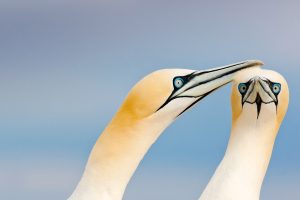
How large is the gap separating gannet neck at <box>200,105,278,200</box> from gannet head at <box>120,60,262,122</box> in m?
0.61

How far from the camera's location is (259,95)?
13.8m

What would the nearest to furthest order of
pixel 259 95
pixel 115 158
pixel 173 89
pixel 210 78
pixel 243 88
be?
pixel 115 158 < pixel 173 89 < pixel 259 95 < pixel 243 88 < pixel 210 78

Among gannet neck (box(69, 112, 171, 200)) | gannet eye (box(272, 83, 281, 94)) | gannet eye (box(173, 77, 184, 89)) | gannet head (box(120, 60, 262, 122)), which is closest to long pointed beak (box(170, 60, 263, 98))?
gannet head (box(120, 60, 262, 122))

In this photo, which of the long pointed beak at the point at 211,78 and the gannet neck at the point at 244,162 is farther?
the long pointed beak at the point at 211,78

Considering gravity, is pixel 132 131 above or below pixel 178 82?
below

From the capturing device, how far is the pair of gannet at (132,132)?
42.9ft

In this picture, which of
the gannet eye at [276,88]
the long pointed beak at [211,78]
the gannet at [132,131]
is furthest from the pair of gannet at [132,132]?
the gannet eye at [276,88]

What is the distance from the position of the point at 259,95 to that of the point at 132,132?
1737 mm

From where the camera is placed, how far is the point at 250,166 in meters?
13.8

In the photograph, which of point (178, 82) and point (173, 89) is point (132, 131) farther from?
point (178, 82)

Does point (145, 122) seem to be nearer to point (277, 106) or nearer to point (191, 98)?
point (191, 98)

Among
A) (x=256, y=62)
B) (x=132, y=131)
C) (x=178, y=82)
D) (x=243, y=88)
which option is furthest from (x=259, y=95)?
(x=132, y=131)

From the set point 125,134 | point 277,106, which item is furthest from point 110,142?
point 277,106

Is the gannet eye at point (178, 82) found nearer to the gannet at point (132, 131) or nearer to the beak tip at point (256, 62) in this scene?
the gannet at point (132, 131)
